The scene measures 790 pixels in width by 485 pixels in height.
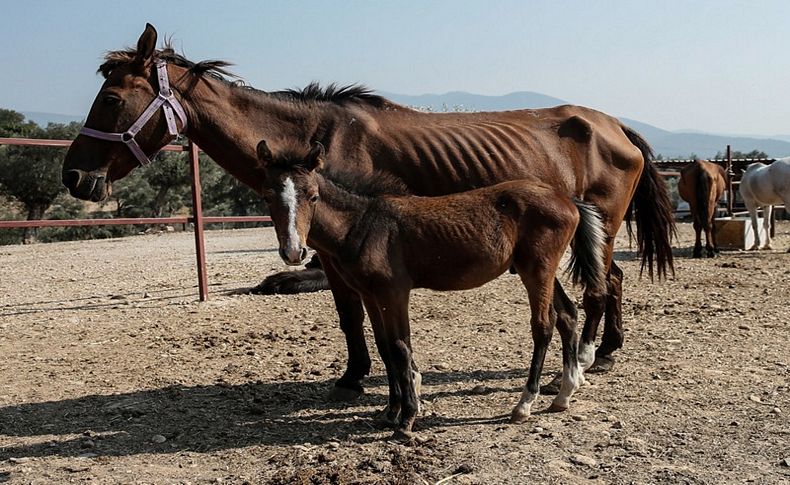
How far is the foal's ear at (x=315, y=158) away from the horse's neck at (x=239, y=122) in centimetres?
73

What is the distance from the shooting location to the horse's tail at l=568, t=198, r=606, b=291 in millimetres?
4531

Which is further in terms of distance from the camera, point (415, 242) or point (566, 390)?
point (566, 390)

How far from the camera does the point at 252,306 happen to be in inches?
320

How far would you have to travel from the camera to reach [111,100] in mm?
4633

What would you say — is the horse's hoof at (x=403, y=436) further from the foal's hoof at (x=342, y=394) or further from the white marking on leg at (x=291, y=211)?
the white marking on leg at (x=291, y=211)

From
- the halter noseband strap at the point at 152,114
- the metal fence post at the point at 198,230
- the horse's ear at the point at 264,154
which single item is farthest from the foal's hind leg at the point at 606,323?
the metal fence post at the point at 198,230

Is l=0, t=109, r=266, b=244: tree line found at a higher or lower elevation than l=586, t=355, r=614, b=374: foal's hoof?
higher

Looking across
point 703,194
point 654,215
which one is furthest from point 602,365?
point 703,194

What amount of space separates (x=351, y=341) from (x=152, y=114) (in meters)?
2.03

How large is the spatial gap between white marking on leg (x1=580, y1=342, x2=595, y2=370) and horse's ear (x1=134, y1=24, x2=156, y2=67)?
143 inches

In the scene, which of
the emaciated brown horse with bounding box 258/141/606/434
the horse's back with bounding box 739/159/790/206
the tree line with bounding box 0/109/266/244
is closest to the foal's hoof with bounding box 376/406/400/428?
the emaciated brown horse with bounding box 258/141/606/434

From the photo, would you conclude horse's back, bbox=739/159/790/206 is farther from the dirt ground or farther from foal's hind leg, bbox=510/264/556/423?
foal's hind leg, bbox=510/264/556/423

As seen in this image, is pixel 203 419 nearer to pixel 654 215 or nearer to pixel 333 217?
pixel 333 217

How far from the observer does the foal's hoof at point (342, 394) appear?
16.1 ft
